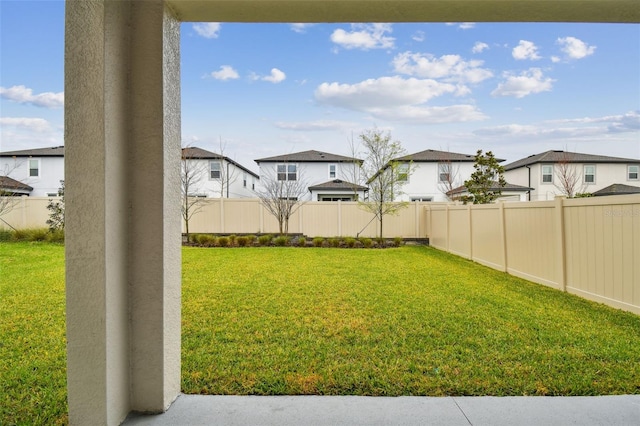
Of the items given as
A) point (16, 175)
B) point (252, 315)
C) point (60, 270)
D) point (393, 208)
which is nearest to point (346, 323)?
point (252, 315)

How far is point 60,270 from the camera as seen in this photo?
7.09m

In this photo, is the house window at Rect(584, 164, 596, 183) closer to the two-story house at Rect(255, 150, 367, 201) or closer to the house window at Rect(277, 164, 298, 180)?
the two-story house at Rect(255, 150, 367, 201)

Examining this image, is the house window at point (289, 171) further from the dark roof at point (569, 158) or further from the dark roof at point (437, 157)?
the dark roof at point (569, 158)

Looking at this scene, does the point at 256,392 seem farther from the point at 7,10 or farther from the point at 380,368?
the point at 7,10

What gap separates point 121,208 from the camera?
204cm

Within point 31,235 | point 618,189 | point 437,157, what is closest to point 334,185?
point 437,157

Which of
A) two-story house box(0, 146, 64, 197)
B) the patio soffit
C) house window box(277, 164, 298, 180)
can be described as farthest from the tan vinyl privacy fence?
two-story house box(0, 146, 64, 197)

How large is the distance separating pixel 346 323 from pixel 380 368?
4.06 feet

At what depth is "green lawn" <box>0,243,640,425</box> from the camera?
2527 mm

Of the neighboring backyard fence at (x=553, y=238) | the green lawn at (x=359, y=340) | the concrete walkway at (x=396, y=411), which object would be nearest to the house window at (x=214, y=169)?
Result: the neighboring backyard fence at (x=553, y=238)

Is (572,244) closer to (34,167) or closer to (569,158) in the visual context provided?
(569,158)

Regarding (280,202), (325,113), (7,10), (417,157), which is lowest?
(280,202)

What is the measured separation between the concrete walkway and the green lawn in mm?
119

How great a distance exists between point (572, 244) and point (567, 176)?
20.5 meters
